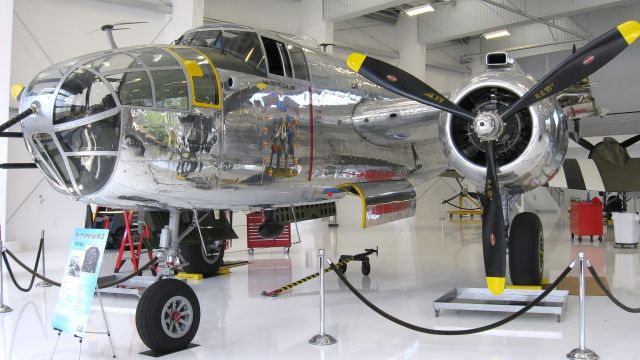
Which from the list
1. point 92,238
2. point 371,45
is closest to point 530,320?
point 92,238

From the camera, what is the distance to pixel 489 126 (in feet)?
18.8

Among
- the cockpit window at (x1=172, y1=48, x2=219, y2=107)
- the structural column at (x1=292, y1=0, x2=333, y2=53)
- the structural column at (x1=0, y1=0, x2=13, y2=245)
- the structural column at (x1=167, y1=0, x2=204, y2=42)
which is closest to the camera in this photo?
the cockpit window at (x1=172, y1=48, x2=219, y2=107)

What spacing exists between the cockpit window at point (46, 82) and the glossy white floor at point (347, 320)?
7.95 ft

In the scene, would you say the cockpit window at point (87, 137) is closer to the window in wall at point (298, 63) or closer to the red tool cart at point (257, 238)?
the window in wall at point (298, 63)

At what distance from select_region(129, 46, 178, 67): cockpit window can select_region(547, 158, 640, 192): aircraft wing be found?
6.33 meters

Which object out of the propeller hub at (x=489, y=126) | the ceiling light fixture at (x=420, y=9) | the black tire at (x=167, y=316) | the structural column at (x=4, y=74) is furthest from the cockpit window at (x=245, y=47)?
the ceiling light fixture at (x=420, y=9)

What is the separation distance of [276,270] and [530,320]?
5311 millimetres

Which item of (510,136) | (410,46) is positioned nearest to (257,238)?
(510,136)

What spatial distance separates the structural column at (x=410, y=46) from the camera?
988 inches

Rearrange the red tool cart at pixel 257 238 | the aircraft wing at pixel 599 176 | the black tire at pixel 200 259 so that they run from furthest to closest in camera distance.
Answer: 1. the red tool cart at pixel 257 238
2. the black tire at pixel 200 259
3. the aircraft wing at pixel 599 176

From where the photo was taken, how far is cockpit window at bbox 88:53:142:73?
5.06 meters

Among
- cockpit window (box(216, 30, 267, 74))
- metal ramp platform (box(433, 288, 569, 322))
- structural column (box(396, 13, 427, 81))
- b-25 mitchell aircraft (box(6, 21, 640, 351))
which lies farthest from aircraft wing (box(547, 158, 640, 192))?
structural column (box(396, 13, 427, 81))

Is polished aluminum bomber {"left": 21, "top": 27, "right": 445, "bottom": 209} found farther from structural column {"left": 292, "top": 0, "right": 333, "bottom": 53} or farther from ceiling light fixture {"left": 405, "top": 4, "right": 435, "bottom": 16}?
ceiling light fixture {"left": 405, "top": 4, "right": 435, "bottom": 16}

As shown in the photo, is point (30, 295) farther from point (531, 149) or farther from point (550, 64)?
point (550, 64)
